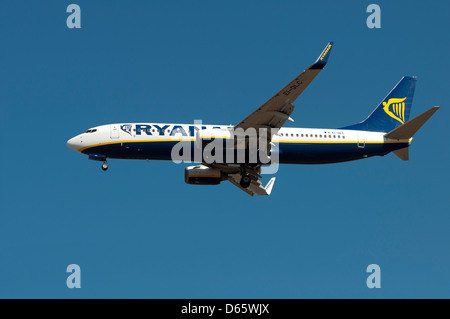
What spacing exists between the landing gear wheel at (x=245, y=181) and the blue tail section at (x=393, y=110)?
8.70 m

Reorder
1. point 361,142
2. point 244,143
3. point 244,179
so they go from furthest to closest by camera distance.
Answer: point 361,142 < point 244,179 < point 244,143

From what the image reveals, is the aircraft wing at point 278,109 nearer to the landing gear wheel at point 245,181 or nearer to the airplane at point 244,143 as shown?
the airplane at point 244,143

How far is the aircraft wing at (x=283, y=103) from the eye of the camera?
145ft

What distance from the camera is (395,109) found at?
197ft

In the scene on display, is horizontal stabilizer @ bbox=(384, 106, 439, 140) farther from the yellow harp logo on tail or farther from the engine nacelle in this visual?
the engine nacelle

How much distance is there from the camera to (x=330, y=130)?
5631cm

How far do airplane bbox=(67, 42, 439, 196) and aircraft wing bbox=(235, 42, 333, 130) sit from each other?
12cm

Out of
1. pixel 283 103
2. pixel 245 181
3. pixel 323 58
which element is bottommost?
pixel 245 181

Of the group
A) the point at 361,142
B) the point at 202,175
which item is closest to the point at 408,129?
the point at 361,142

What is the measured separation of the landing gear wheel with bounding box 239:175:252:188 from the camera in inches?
2194

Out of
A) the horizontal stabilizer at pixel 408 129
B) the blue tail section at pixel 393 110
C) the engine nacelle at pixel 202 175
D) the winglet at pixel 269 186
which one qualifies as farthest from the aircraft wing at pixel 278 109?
the horizontal stabilizer at pixel 408 129

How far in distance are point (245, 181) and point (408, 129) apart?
12761 millimetres

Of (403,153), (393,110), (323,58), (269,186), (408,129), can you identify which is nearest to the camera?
(323,58)

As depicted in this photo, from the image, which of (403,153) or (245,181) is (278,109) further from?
(403,153)
